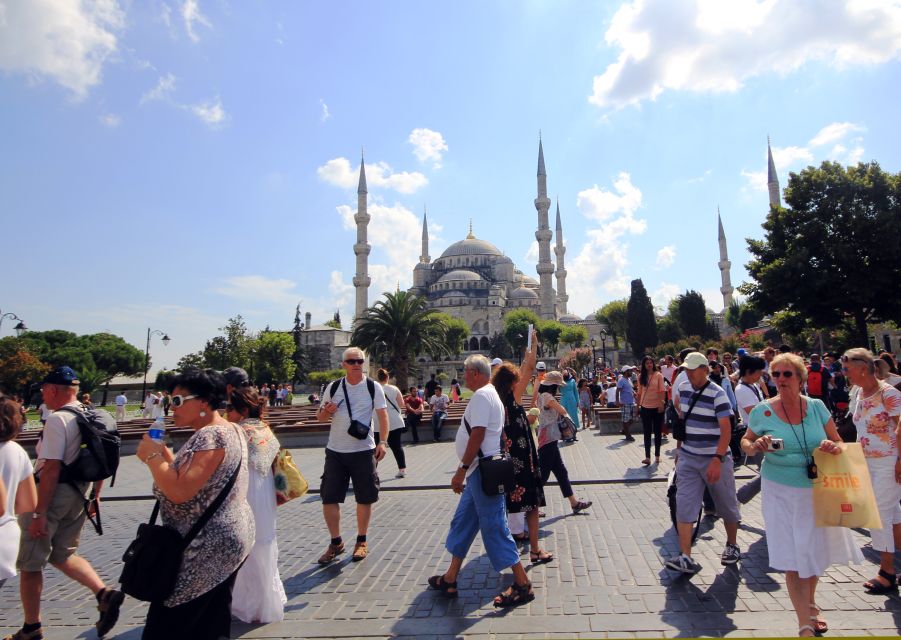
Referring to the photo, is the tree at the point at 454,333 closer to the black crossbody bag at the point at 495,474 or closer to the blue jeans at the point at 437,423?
the blue jeans at the point at 437,423

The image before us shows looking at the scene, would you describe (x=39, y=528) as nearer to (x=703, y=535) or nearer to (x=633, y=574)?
(x=633, y=574)

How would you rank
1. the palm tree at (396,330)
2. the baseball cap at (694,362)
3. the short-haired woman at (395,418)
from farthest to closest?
1. the palm tree at (396,330)
2. the short-haired woman at (395,418)
3. the baseball cap at (694,362)

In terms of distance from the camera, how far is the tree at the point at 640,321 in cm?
5388

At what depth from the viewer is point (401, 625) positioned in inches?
138

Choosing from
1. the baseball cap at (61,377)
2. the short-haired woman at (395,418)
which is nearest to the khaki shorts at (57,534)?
the baseball cap at (61,377)

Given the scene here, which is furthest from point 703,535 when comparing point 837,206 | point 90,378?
point 90,378

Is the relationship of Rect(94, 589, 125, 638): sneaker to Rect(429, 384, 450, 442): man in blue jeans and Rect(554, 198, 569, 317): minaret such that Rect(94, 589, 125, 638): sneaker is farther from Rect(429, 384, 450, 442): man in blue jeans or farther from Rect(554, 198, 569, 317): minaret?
Rect(554, 198, 569, 317): minaret

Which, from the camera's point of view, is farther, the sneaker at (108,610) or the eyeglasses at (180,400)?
the sneaker at (108,610)

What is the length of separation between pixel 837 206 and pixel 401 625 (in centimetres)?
2518

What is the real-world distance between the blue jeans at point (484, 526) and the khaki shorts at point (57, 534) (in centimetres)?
248

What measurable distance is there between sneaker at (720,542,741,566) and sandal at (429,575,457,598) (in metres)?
2.07

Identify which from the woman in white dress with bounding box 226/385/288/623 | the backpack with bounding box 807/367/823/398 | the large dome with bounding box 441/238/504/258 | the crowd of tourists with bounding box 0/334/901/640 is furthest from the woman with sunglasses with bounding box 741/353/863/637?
the large dome with bounding box 441/238/504/258

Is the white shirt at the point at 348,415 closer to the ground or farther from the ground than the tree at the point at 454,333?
closer to the ground

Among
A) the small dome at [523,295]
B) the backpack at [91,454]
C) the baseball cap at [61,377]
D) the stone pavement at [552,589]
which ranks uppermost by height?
the small dome at [523,295]
